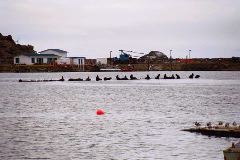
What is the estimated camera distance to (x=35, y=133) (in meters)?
45.5

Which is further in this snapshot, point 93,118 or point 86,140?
point 93,118

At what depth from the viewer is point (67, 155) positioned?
3525 centimetres

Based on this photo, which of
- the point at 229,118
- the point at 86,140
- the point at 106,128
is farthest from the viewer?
the point at 229,118

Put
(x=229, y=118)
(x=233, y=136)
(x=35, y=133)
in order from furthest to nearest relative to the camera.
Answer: (x=229, y=118) < (x=35, y=133) < (x=233, y=136)

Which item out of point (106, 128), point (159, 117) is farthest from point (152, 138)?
point (159, 117)

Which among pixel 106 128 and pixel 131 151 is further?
pixel 106 128

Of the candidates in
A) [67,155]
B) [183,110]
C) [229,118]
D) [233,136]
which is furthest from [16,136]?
[183,110]

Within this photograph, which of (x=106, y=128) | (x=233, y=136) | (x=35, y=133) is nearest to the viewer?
(x=233, y=136)

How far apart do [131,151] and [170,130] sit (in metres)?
11.0

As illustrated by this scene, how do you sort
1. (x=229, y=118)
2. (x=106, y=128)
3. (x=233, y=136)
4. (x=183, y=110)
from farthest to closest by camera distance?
(x=183, y=110), (x=229, y=118), (x=106, y=128), (x=233, y=136)

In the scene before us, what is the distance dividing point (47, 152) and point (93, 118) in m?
22.8

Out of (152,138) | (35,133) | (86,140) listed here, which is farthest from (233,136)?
(35,133)

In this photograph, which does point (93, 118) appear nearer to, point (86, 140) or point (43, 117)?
point (43, 117)

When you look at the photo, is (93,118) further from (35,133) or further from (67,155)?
(67,155)
